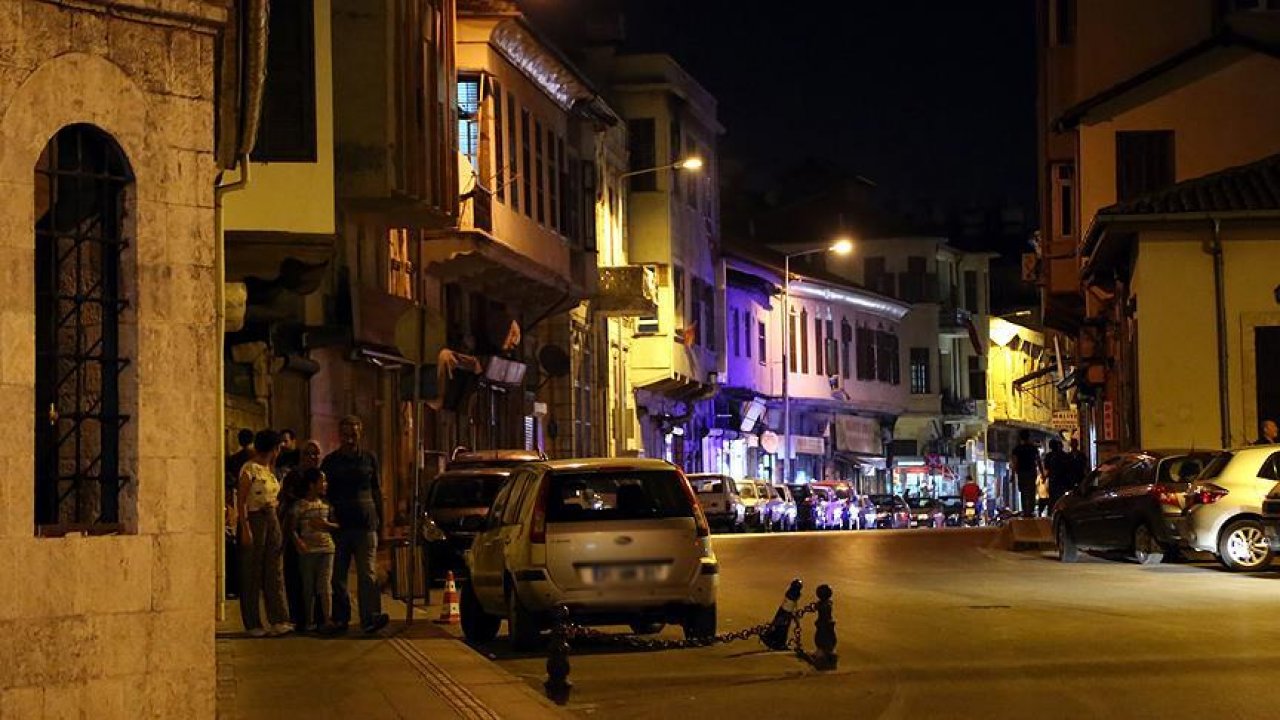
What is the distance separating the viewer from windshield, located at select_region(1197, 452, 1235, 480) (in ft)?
98.5

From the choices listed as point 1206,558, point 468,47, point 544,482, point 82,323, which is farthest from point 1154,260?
point 82,323

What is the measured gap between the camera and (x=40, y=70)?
11703mm

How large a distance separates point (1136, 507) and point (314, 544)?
14729 mm

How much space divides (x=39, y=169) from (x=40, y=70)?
20.4 inches

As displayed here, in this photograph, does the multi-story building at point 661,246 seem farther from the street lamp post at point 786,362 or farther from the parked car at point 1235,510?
the parked car at point 1235,510

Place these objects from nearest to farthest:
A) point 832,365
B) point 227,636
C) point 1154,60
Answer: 1. point 227,636
2. point 1154,60
3. point 832,365

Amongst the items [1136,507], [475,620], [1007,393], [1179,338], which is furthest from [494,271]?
[1007,393]

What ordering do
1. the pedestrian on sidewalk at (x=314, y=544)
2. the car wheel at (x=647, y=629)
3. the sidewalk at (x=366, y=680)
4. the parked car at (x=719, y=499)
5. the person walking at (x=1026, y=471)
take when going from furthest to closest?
1. the parked car at (x=719, y=499)
2. the person walking at (x=1026, y=471)
3. the car wheel at (x=647, y=629)
4. the pedestrian on sidewalk at (x=314, y=544)
5. the sidewalk at (x=366, y=680)

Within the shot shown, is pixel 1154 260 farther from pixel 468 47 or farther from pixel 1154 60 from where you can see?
pixel 468 47

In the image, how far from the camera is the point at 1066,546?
3394 cm

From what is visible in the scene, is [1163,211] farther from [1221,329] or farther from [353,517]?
[353,517]

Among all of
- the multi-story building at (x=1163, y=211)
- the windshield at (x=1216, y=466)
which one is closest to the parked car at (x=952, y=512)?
the multi-story building at (x=1163, y=211)

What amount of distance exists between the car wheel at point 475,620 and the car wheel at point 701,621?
7.46ft

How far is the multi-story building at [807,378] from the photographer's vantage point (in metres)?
75.9
